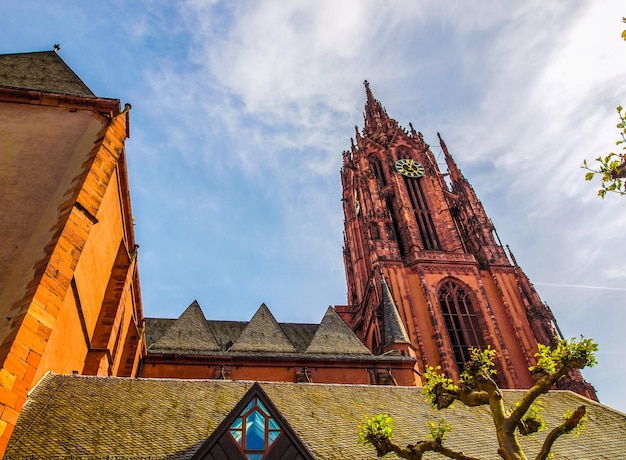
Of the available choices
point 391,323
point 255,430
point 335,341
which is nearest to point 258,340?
point 335,341

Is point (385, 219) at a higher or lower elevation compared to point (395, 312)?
higher

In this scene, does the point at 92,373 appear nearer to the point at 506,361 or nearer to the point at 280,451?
the point at 280,451

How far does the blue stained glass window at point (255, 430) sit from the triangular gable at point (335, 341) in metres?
9.64

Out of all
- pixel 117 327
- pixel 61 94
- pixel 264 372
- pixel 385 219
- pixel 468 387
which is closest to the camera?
pixel 468 387

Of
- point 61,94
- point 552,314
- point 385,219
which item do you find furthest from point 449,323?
point 61,94

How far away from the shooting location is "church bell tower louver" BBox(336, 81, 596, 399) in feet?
73.1

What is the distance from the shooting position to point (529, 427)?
7.22m

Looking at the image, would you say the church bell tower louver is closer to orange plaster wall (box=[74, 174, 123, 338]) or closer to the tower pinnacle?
the tower pinnacle

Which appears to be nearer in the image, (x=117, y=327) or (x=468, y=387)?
(x=468, y=387)

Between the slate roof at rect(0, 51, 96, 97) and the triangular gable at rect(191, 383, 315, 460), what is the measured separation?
8.49 meters

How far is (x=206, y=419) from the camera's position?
9625 millimetres

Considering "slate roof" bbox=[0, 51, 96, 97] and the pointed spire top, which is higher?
the pointed spire top

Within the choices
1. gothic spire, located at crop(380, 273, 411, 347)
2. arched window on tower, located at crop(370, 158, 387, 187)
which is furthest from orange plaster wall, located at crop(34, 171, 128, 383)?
arched window on tower, located at crop(370, 158, 387, 187)

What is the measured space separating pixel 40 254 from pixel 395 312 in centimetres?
1637
